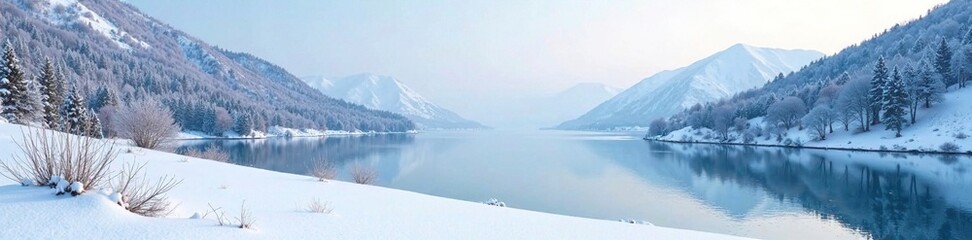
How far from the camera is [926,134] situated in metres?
62.9

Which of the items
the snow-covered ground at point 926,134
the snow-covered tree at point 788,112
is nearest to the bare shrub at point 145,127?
the snow-covered ground at point 926,134

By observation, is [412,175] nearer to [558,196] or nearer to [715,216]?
[558,196]

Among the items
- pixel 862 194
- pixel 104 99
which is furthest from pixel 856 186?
pixel 104 99

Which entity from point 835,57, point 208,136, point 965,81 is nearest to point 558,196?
point 965,81

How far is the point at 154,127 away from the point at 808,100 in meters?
106

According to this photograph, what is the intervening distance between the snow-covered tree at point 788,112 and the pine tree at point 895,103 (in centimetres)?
1838

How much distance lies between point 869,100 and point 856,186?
4976 centimetres

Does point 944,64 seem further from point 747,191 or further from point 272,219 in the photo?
point 272,219

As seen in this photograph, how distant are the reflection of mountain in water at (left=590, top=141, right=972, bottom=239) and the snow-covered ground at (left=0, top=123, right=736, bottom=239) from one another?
19915 mm

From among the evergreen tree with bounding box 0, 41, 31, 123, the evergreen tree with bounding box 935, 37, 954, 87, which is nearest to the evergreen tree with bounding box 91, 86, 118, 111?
the evergreen tree with bounding box 0, 41, 31, 123

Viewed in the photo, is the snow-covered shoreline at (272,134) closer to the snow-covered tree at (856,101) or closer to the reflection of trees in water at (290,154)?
the reflection of trees in water at (290,154)

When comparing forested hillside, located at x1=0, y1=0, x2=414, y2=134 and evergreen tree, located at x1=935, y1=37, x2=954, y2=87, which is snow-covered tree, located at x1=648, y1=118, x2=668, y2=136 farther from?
forested hillside, located at x1=0, y1=0, x2=414, y2=134

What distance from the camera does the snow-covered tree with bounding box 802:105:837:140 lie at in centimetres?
7675

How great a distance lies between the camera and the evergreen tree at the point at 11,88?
39.3 meters
